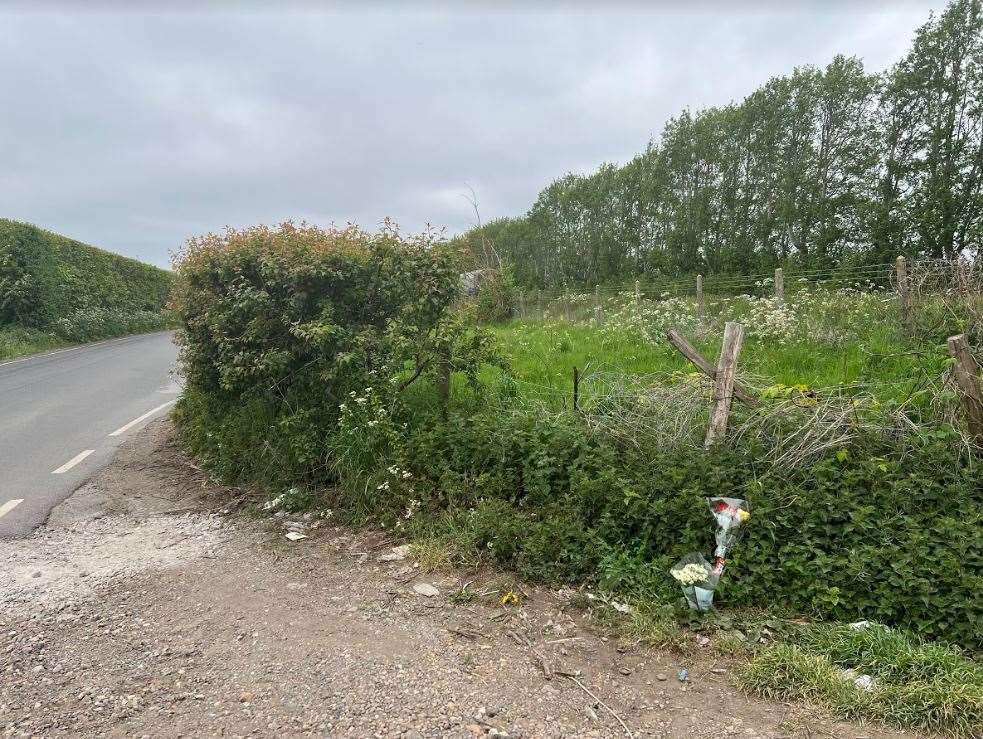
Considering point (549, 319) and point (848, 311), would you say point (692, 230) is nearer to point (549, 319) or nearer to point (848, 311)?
point (549, 319)

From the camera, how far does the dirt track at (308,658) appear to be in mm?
2703

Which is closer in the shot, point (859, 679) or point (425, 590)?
point (859, 679)

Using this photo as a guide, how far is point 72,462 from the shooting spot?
6.75 metres

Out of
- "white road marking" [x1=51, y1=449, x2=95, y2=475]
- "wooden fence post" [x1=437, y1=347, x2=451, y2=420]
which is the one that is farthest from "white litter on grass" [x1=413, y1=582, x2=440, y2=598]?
"white road marking" [x1=51, y1=449, x2=95, y2=475]

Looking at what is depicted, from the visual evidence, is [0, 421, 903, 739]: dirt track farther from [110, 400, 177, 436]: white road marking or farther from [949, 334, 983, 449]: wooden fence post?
[110, 400, 177, 436]: white road marking

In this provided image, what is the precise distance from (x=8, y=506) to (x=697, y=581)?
20.4ft

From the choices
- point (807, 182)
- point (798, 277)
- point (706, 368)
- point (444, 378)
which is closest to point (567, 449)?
point (706, 368)

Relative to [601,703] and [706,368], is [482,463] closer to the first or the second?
[706,368]

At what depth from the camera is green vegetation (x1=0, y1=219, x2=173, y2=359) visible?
61.9ft

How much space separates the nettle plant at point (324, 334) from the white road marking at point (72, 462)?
2062mm

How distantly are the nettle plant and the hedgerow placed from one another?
21 millimetres

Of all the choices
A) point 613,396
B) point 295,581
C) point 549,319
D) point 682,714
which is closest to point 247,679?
point 295,581

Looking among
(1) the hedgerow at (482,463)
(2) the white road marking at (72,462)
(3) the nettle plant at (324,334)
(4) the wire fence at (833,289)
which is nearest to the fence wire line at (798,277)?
(4) the wire fence at (833,289)

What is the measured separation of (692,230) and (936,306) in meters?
16.2
